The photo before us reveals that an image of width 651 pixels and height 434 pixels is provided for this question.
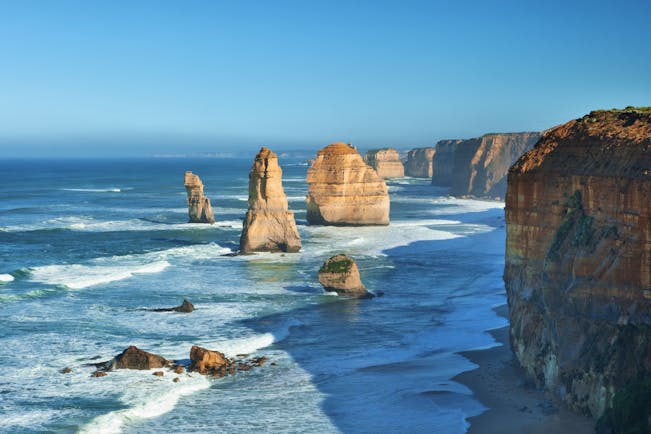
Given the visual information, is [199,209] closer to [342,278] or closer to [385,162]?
[342,278]

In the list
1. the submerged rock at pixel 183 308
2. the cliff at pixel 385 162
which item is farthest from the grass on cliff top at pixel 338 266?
the cliff at pixel 385 162

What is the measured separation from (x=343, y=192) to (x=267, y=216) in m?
19.6

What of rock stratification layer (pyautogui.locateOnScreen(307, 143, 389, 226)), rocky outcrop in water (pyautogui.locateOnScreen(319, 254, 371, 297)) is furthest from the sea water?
rock stratification layer (pyautogui.locateOnScreen(307, 143, 389, 226))

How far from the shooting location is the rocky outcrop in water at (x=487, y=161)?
123m

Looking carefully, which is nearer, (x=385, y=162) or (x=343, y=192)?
(x=343, y=192)

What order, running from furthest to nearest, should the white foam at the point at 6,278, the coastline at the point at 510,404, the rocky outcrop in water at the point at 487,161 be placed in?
1. the rocky outcrop in water at the point at 487,161
2. the white foam at the point at 6,278
3. the coastline at the point at 510,404

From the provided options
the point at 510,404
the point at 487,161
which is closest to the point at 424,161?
the point at 487,161

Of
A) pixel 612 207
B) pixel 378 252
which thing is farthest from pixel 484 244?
pixel 612 207

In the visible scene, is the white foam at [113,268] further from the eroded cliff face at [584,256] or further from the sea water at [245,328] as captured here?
the eroded cliff face at [584,256]

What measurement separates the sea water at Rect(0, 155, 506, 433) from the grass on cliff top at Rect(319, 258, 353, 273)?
1.35 metres

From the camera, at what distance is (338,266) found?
40656 millimetres

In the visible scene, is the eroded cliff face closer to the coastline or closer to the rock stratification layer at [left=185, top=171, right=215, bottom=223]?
the coastline

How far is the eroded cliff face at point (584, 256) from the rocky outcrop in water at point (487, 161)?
99.1m

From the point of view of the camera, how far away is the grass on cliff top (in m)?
40.5
